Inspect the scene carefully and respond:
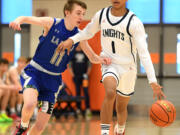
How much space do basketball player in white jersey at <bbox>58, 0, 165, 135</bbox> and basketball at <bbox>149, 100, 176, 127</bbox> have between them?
0.37 meters

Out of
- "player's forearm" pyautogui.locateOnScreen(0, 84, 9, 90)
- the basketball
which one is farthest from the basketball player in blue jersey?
"player's forearm" pyautogui.locateOnScreen(0, 84, 9, 90)

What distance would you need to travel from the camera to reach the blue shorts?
453 cm

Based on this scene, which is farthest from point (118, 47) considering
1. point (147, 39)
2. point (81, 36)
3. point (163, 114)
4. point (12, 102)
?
point (147, 39)

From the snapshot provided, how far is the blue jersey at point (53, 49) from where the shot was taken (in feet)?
15.0

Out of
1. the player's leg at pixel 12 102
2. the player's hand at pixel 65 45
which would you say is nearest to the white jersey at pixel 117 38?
the player's hand at pixel 65 45

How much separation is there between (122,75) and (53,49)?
2.69 feet

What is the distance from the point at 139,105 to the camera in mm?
11664

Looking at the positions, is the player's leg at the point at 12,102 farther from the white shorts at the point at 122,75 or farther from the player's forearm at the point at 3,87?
the white shorts at the point at 122,75

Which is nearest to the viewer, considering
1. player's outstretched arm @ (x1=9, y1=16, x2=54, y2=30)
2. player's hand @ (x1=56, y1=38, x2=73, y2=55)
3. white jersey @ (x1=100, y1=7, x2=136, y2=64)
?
player's outstretched arm @ (x1=9, y1=16, x2=54, y2=30)

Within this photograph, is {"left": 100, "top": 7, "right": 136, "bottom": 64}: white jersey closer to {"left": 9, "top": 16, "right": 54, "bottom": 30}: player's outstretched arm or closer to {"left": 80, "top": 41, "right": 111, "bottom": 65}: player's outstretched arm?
{"left": 80, "top": 41, "right": 111, "bottom": 65}: player's outstretched arm

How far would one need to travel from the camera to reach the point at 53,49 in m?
4.58

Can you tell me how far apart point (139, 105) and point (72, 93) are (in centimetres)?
216

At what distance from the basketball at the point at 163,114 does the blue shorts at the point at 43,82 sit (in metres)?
1.13

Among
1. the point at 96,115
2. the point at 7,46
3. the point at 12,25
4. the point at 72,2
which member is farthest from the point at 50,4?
the point at 12,25
